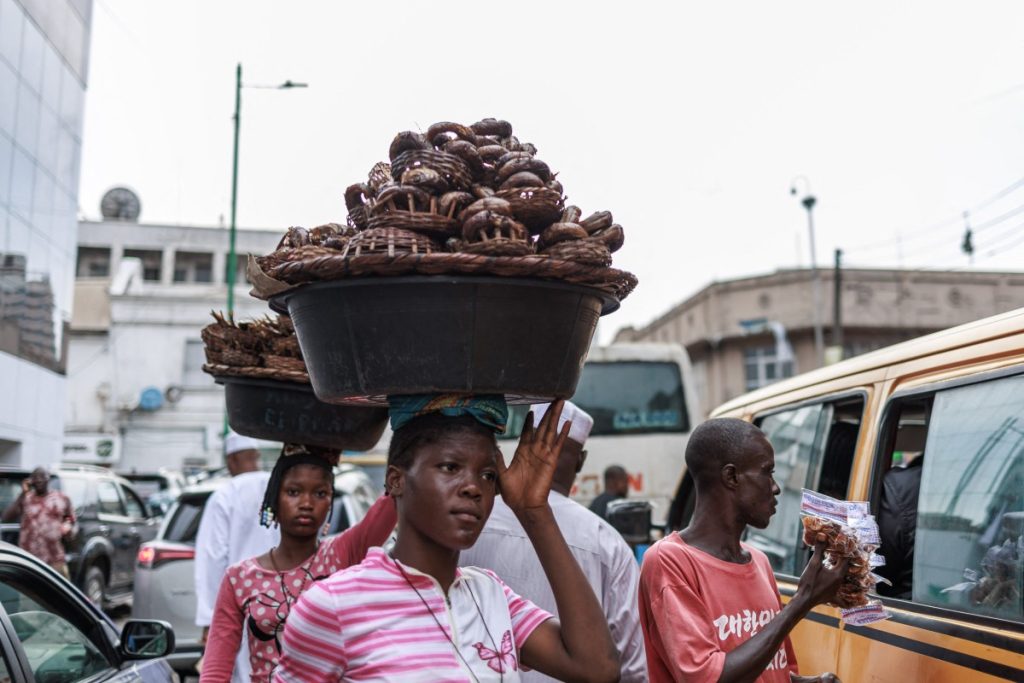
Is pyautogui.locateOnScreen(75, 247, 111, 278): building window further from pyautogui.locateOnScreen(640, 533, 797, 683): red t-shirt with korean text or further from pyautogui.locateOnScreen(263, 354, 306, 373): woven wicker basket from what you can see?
pyautogui.locateOnScreen(640, 533, 797, 683): red t-shirt with korean text

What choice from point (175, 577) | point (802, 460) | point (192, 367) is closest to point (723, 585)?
point (802, 460)

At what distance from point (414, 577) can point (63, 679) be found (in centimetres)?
166

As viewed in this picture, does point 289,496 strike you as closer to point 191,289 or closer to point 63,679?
point 63,679

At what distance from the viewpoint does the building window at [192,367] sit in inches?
1364

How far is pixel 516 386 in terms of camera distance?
193 cm

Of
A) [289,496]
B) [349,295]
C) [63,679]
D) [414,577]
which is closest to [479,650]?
[414,577]

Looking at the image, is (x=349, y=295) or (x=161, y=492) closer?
(x=349, y=295)

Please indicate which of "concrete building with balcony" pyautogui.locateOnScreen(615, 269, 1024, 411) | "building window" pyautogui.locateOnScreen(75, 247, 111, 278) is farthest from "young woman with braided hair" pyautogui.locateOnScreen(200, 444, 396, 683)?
"building window" pyautogui.locateOnScreen(75, 247, 111, 278)

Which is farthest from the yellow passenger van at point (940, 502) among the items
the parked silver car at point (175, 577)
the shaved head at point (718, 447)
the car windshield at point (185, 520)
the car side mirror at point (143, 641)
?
the car windshield at point (185, 520)

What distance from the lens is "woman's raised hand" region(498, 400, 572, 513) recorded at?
2098mm

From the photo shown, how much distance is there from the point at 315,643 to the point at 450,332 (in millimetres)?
656

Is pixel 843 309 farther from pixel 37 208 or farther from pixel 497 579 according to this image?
pixel 497 579

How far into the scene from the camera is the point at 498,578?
2.32 metres

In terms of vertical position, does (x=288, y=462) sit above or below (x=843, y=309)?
below
